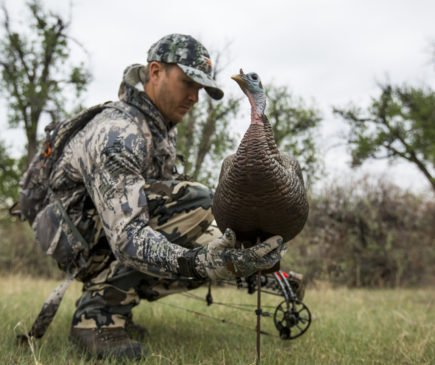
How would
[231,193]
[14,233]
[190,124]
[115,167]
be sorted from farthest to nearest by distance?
[14,233], [190,124], [115,167], [231,193]

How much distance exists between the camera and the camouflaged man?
98.1 inches

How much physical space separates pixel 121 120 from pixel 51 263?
23.4 feet

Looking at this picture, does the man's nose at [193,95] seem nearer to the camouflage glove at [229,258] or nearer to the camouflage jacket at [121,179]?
the camouflage jacket at [121,179]

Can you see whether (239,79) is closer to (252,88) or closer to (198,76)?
(252,88)

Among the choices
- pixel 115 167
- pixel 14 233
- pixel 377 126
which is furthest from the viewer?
pixel 377 126

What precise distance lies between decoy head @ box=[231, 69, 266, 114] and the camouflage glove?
609 millimetres

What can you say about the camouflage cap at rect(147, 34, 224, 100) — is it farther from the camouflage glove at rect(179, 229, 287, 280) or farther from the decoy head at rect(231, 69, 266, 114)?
the camouflage glove at rect(179, 229, 287, 280)

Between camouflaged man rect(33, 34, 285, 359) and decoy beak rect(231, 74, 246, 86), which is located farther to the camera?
camouflaged man rect(33, 34, 285, 359)

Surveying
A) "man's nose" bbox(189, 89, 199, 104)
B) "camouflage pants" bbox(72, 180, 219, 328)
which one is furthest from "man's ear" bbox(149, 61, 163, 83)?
"camouflage pants" bbox(72, 180, 219, 328)

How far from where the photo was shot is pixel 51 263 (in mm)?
8984

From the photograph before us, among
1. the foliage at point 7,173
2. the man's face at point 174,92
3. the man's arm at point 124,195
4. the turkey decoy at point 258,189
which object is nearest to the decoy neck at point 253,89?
the turkey decoy at point 258,189

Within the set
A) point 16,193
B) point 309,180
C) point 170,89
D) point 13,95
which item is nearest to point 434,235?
point 309,180

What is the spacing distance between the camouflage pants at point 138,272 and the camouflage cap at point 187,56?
30.4 inches

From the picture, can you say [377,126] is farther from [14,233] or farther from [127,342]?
[127,342]
